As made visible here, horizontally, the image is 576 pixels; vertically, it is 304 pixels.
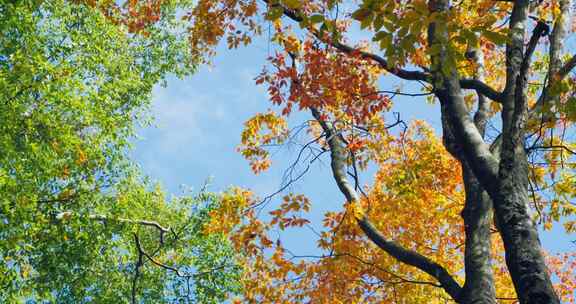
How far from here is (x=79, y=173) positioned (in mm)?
16469

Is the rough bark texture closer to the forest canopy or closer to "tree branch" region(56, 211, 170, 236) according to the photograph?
the forest canopy

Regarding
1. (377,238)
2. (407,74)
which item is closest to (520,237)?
(407,74)

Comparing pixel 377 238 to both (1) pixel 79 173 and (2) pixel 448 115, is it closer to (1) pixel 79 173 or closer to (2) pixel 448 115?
(2) pixel 448 115

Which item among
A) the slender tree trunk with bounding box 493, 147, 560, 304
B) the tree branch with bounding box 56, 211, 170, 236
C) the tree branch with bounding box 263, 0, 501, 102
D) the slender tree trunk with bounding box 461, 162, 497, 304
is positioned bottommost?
the slender tree trunk with bounding box 493, 147, 560, 304

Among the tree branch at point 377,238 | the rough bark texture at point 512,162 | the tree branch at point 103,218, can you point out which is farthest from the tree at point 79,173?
the rough bark texture at point 512,162

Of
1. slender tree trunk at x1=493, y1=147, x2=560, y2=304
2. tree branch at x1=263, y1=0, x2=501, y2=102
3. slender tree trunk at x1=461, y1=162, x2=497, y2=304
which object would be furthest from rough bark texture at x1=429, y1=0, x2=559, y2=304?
slender tree trunk at x1=461, y1=162, x2=497, y2=304

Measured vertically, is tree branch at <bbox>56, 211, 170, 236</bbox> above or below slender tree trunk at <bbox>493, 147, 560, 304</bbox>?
above

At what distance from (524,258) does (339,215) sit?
5902 millimetres

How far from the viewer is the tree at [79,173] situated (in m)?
13.4

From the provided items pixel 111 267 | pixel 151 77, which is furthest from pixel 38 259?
pixel 151 77

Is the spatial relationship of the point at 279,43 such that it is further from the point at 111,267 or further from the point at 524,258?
the point at 111,267

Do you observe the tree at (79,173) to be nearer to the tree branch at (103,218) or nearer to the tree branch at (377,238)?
the tree branch at (103,218)

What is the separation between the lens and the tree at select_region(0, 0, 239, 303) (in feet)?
44.0

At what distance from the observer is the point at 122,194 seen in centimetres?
1691
